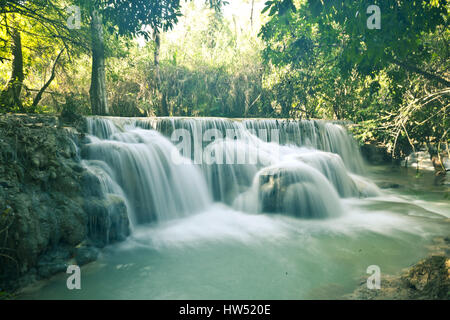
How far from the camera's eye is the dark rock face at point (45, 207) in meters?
3.24

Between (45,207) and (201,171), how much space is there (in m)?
4.21

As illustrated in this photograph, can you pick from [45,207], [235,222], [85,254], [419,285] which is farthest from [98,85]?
[419,285]

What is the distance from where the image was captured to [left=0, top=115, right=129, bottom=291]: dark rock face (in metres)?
3.24

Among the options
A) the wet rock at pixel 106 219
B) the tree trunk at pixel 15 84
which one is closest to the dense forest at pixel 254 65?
the tree trunk at pixel 15 84

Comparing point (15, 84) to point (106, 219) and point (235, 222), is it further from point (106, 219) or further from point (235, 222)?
point (235, 222)

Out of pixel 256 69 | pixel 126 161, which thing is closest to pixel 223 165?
pixel 126 161

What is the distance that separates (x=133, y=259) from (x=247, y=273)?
5.91ft

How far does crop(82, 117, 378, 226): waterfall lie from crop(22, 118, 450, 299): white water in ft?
0.10

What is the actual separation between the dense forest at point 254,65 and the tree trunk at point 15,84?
29mm

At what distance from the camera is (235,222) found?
597 cm

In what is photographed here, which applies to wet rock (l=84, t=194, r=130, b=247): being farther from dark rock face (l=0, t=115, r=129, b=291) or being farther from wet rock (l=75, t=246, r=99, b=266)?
wet rock (l=75, t=246, r=99, b=266)

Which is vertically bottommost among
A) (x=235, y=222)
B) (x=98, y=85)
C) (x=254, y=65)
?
(x=235, y=222)

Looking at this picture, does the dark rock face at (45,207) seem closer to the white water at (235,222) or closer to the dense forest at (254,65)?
the white water at (235,222)
